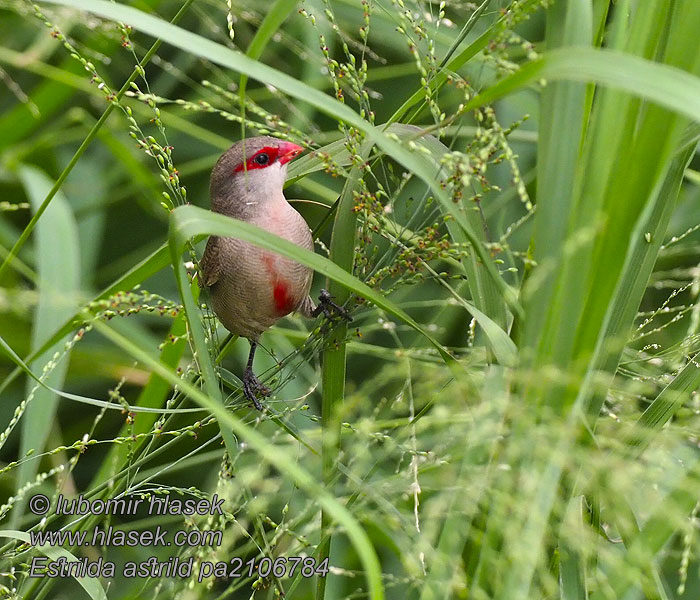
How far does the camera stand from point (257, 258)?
6.46 feet

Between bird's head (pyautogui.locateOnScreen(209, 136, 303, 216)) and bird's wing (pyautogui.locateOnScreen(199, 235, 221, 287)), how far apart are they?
0.29 feet

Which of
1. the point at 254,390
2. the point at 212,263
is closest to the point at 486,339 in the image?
the point at 254,390

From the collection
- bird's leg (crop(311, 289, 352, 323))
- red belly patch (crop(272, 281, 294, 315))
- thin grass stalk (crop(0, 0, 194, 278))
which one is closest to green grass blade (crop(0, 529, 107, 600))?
thin grass stalk (crop(0, 0, 194, 278))

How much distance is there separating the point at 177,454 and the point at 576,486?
1.11m

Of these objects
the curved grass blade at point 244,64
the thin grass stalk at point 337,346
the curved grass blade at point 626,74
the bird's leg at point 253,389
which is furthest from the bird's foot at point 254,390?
the curved grass blade at point 626,74

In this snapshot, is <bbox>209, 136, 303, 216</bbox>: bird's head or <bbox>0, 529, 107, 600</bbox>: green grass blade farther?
<bbox>209, 136, 303, 216</bbox>: bird's head

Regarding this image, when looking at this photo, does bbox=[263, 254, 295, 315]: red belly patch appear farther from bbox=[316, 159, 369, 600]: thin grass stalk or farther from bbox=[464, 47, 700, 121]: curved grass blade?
bbox=[464, 47, 700, 121]: curved grass blade

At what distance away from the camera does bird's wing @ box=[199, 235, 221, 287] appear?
2.02m

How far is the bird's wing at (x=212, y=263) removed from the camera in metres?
2.02

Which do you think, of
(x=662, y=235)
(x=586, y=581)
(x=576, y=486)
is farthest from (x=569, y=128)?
(x=586, y=581)

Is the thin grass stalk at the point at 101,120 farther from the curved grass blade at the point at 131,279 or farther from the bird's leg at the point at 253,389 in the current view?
the bird's leg at the point at 253,389

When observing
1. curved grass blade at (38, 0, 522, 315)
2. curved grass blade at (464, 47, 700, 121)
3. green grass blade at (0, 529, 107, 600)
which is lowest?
green grass blade at (0, 529, 107, 600)

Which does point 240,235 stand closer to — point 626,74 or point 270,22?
point 270,22

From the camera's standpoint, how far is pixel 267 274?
1958 mm
